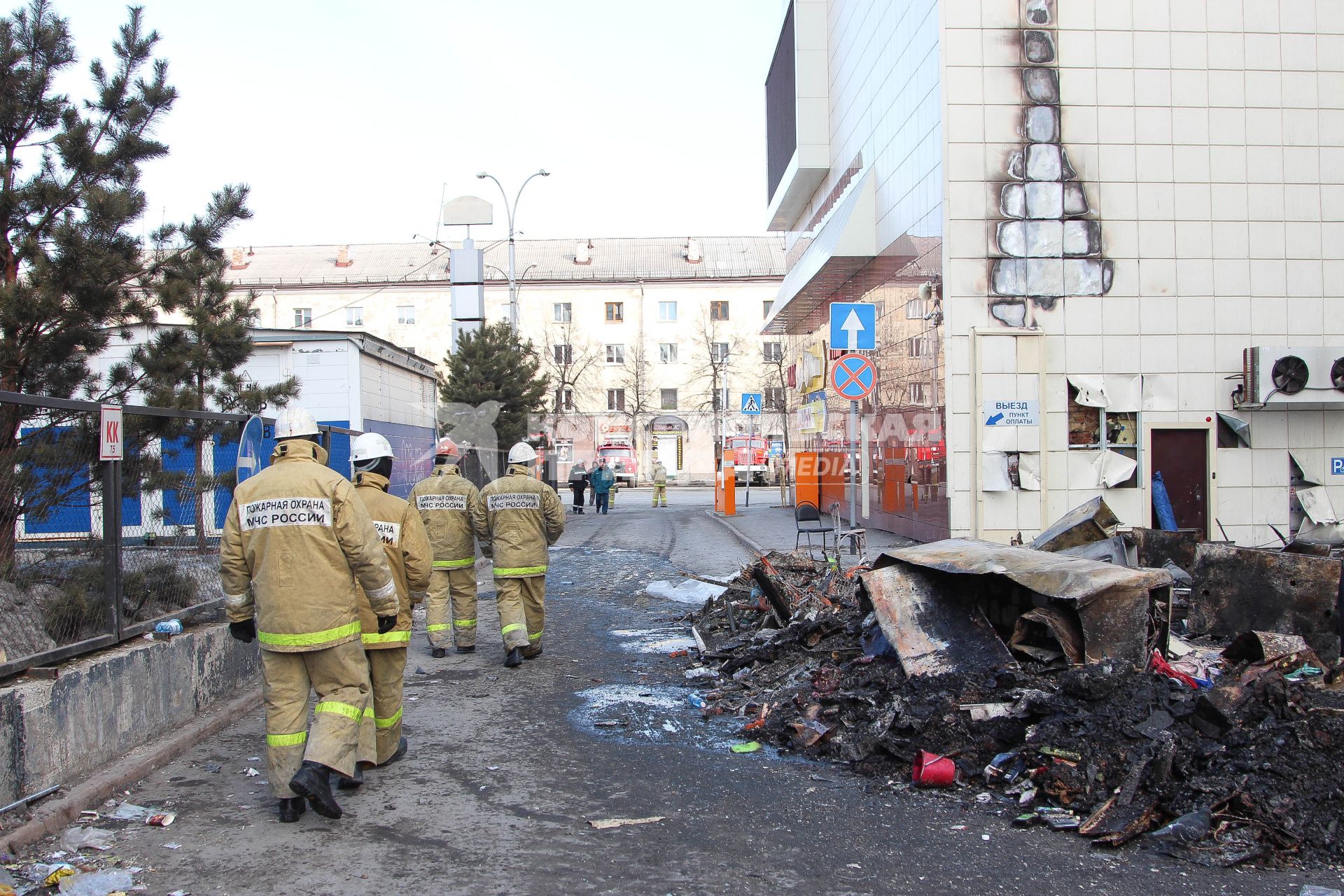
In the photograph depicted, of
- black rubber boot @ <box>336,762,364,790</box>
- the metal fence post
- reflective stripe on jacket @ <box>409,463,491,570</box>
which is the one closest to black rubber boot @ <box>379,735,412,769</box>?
black rubber boot @ <box>336,762,364,790</box>

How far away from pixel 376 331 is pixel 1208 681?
2236 inches

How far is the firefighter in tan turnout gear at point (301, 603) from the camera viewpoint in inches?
191

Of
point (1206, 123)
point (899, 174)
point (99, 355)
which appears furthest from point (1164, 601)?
point (899, 174)

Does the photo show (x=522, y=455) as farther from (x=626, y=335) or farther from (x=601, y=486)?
(x=626, y=335)

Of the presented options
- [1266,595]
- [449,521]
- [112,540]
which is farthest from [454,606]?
[1266,595]

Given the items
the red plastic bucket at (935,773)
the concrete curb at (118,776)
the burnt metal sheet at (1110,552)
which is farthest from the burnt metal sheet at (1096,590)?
the concrete curb at (118,776)

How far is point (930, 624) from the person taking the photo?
6.61 m

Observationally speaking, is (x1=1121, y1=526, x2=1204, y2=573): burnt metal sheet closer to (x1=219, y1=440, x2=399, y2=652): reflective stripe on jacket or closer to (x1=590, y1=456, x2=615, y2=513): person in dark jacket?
(x1=219, y1=440, x2=399, y2=652): reflective stripe on jacket

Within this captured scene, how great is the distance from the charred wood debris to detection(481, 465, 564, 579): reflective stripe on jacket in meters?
1.69

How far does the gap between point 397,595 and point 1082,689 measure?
148 inches

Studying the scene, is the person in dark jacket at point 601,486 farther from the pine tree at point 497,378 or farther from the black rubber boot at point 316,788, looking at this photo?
the black rubber boot at point 316,788

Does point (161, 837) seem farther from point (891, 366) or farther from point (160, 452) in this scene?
point (891, 366)

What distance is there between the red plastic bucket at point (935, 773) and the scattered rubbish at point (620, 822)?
53.9 inches

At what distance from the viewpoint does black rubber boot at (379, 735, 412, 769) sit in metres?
5.76
